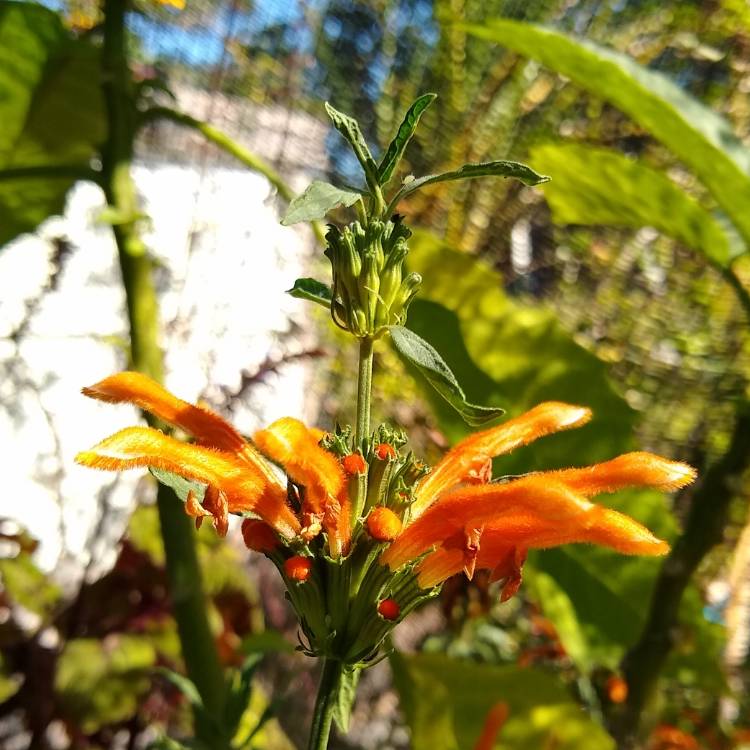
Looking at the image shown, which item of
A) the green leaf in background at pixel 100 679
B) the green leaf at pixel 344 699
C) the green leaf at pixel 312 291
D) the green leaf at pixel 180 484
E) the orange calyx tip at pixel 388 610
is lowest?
the green leaf in background at pixel 100 679

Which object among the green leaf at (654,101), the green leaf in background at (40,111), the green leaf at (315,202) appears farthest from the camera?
the green leaf in background at (40,111)

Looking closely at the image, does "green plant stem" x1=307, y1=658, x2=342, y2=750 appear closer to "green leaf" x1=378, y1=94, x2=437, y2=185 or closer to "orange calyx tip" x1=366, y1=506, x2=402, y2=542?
"orange calyx tip" x1=366, y1=506, x2=402, y2=542

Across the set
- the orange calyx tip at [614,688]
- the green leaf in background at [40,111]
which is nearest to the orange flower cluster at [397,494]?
the green leaf in background at [40,111]

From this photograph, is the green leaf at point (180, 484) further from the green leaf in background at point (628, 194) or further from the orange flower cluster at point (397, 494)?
the green leaf in background at point (628, 194)

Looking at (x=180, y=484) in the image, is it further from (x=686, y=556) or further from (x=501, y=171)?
(x=686, y=556)

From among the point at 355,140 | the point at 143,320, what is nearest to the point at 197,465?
the point at 355,140

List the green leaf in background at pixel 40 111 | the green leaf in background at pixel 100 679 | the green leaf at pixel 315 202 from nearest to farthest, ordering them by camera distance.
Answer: the green leaf at pixel 315 202 → the green leaf in background at pixel 40 111 → the green leaf in background at pixel 100 679

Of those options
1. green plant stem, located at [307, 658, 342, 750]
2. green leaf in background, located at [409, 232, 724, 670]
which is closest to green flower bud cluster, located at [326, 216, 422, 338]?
green plant stem, located at [307, 658, 342, 750]
